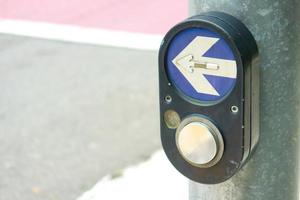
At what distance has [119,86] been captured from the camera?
5.70m

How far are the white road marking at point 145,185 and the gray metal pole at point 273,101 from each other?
1.95 m

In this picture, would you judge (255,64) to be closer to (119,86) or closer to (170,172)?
(170,172)

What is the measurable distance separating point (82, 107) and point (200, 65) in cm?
410

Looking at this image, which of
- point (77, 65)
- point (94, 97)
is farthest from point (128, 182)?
point (77, 65)

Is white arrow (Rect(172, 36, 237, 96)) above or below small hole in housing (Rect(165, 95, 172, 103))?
above

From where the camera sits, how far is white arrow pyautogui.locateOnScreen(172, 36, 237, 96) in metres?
1.19

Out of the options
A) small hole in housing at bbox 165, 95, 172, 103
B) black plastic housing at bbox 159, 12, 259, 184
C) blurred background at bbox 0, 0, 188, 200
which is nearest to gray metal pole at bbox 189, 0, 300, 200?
black plastic housing at bbox 159, 12, 259, 184

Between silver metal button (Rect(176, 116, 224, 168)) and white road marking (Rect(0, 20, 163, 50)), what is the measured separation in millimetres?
5544

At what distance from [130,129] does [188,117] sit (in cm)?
357

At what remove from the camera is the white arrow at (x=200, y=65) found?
3.92 ft

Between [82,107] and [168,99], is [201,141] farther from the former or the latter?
[82,107]

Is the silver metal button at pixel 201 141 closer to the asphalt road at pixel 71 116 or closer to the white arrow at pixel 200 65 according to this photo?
the white arrow at pixel 200 65

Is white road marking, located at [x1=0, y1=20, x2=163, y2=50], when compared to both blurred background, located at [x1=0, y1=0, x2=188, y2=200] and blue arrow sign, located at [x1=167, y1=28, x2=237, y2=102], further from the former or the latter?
blue arrow sign, located at [x1=167, y1=28, x2=237, y2=102]

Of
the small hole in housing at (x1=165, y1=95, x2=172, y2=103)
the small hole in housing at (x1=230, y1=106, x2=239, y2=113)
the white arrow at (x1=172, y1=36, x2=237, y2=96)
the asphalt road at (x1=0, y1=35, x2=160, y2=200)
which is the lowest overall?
the asphalt road at (x1=0, y1=35, x2=160, y2=200)
